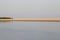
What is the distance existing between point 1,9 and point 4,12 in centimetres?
3

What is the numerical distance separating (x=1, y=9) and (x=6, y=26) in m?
0.15

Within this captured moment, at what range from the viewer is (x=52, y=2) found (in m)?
0.69

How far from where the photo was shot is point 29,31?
76 cm

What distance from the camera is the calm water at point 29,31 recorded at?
0.74 metres

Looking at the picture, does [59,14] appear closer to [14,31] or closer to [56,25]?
[56,25]

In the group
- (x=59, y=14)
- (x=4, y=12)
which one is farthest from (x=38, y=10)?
(x=4, y=12)

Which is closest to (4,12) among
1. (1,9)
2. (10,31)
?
(1,9)

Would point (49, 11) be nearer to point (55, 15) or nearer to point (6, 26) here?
point (55, 15)

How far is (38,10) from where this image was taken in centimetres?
70

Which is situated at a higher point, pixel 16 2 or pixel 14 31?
pixel 16 2

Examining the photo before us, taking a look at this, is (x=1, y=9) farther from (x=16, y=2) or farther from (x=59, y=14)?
(x=59, y=14)

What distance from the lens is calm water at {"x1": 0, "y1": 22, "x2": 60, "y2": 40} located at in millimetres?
736

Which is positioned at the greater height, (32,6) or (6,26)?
(32,6)

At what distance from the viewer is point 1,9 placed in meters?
0.71
